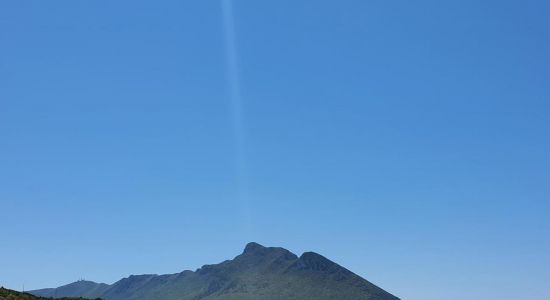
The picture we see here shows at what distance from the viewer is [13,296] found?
6366 cm

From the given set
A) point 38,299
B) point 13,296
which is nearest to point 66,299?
point 38,299

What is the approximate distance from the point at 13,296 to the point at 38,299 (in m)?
7.70

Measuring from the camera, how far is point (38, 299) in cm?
7094

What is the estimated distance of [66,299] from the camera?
244 feet

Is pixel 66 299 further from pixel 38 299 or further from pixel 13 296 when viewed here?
pixel 13 296

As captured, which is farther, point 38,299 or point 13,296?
point 38,299

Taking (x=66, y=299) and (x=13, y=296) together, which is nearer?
(x=13, y=296)

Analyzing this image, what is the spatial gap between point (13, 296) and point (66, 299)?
11.4 meters

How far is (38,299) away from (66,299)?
14.1 ft
